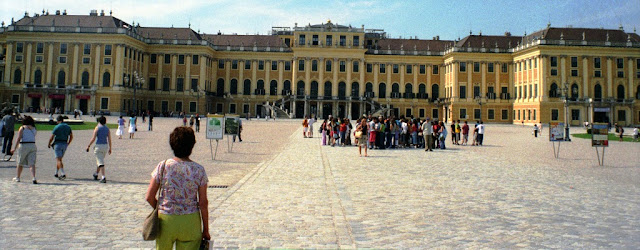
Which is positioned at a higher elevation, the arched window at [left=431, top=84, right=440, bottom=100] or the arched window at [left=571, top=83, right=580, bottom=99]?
the arched window at [left=431, top=84, right=440, bottom=100]

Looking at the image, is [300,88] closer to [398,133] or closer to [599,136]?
[398,133]

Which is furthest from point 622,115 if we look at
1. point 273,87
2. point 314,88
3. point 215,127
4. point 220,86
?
point 215,127

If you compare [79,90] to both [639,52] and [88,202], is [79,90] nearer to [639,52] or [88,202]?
[88,202]

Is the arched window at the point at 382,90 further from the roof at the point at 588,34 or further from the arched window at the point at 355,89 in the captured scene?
the roof at the point at 588,34

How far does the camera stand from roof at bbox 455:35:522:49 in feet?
220

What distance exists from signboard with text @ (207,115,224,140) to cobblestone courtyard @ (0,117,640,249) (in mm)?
3170

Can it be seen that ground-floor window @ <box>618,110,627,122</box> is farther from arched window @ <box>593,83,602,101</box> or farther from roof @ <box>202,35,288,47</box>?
roof @ <box>202,35,288,47</box>

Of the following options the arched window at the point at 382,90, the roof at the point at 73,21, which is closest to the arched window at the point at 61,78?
the roof at the point at 73,21

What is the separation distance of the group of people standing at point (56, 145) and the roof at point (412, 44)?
65054 millimetres

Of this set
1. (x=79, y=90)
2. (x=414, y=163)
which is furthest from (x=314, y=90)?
(x=414, y=163)

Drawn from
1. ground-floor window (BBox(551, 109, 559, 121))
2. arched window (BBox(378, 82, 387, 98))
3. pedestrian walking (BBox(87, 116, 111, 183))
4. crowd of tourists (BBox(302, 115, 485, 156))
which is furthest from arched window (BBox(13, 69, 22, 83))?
ground-floor window (BBox(551, 109, 559, 121))

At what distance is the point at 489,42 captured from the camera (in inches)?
2675

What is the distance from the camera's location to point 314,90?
229ft

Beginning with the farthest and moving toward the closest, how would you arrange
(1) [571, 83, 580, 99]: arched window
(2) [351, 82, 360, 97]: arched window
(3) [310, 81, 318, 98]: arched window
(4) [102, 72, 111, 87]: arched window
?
(2) [351, 82, 360, 97]: arched window → (3) [310, 81, 318, 98]: arched window → (4) [102, 72, 111, 87]: arched window → (1) [571, 83, 580, 99]: arched window
